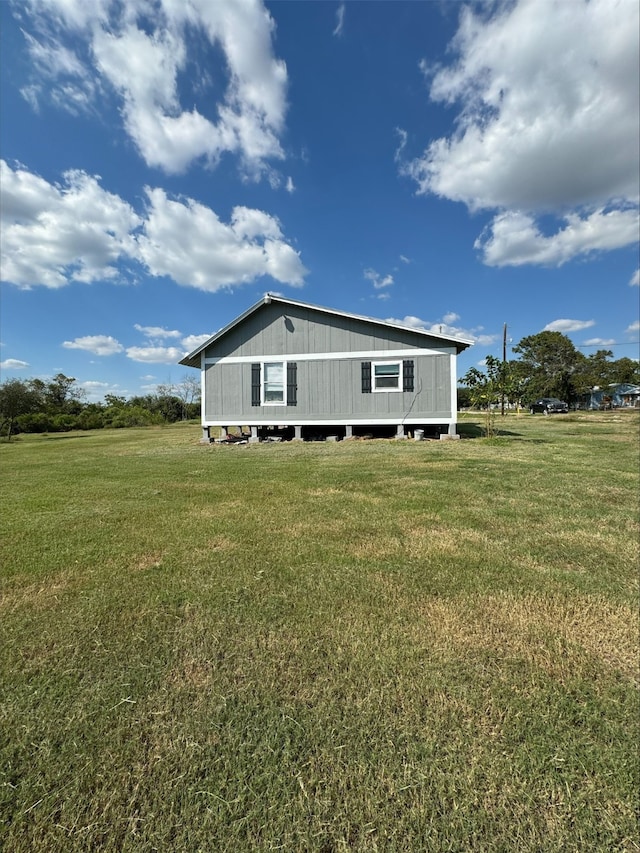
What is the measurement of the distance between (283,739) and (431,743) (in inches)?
22.3

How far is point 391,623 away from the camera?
7.32ft

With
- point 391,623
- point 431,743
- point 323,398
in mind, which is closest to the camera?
point 431,743

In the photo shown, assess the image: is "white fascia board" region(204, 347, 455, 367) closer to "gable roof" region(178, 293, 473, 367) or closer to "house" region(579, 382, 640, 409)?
"gable roof" region(178, 293, 473, 367)

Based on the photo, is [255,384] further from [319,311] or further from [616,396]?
[616,396]

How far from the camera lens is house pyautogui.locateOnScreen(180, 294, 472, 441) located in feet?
39.1

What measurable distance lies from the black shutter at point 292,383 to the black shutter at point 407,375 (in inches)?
134

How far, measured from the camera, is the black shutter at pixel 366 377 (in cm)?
1221

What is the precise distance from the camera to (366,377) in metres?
12.2

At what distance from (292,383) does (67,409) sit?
86.5ft

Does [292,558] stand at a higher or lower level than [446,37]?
lower

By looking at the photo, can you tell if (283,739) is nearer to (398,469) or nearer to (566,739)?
(566,739)

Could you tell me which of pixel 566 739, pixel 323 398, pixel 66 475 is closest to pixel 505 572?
pixel 566 739

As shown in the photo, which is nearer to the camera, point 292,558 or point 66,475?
point 292,558

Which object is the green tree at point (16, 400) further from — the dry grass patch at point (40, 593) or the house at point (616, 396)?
A: the house at point (616, 396)
